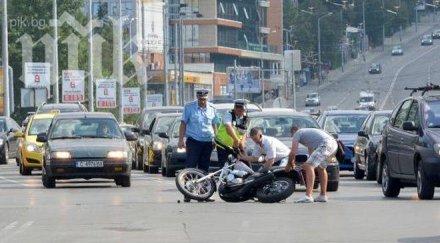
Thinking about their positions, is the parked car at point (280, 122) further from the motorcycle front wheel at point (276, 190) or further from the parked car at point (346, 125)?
the parked car at point (346, 125)

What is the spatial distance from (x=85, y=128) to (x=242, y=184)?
8356mm

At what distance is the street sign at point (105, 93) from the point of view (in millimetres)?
83312

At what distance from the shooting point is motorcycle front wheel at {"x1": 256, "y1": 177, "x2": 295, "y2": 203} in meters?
26.3

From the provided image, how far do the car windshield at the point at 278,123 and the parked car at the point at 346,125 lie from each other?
7602 mm

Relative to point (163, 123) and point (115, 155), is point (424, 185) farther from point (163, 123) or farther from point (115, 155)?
point (163, 123)

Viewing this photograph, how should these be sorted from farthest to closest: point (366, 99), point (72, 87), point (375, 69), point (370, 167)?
point (375, 69)
point (366, 99)
point (72, 87)
point (370, 167)

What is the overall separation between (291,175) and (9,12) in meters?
77.8

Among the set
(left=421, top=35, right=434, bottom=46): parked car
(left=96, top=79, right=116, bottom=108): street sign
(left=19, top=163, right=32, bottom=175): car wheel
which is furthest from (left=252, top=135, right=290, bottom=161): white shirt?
(left=421, top=35, right=434, bottom=46): parked car

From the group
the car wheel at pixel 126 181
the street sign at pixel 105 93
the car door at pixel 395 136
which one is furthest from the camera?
the street sign at pixel 105 93

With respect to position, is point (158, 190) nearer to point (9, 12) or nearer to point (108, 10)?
point (9, 12)

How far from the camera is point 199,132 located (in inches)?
1094

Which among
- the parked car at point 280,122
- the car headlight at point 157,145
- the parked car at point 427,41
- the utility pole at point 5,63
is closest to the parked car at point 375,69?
the parked car at point 427,41

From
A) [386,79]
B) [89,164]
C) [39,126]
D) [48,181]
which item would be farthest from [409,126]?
[386,79]

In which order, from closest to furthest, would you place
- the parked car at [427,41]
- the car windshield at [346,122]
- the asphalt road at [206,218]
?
the asphalt road at [206,218]
the car windshield at [346,122]
the parked car at [427,41]
